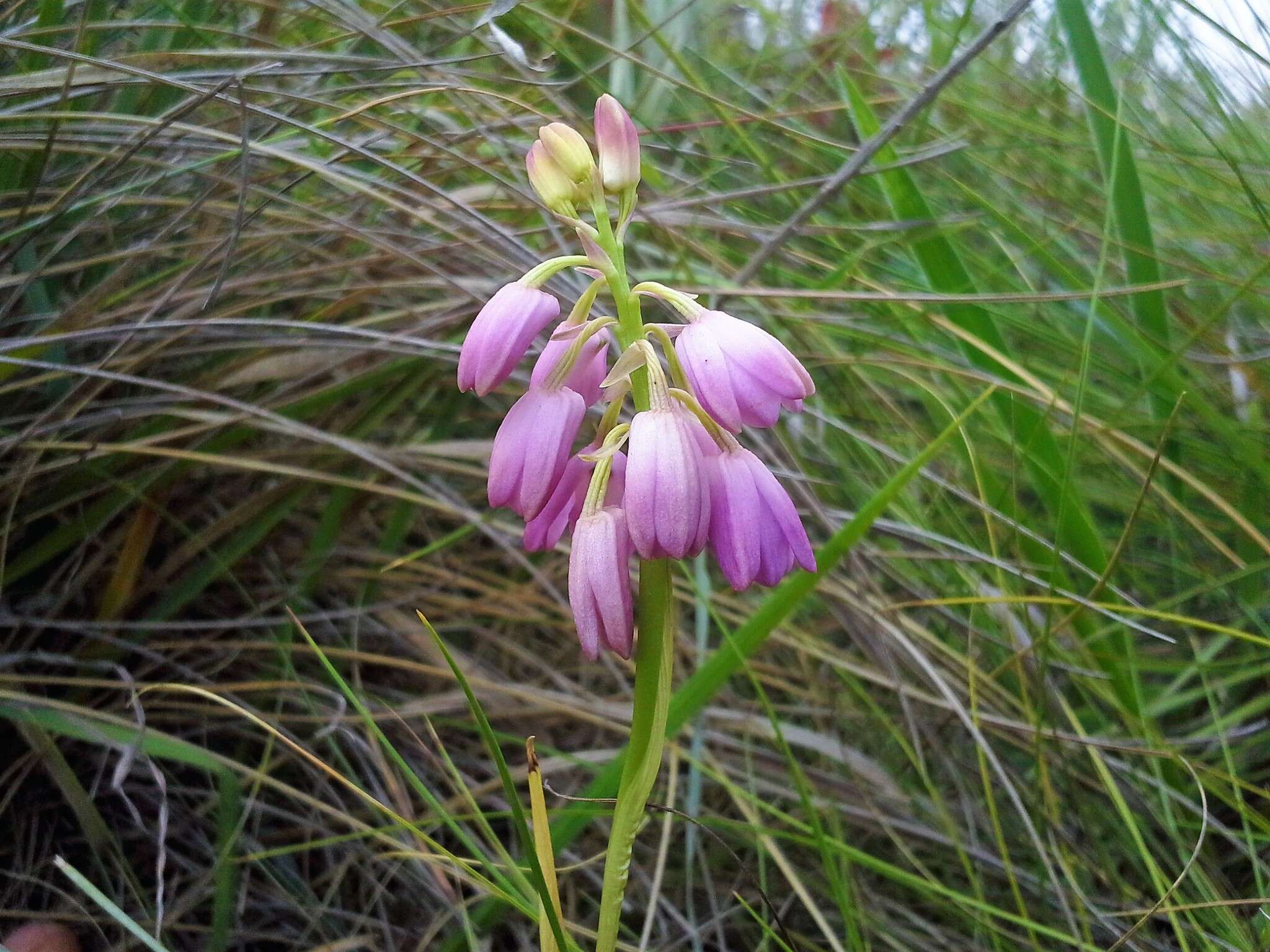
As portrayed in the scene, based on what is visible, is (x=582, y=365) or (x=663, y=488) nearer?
(x=663, y=488)

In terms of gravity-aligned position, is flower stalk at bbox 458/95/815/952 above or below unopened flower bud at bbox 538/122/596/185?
below

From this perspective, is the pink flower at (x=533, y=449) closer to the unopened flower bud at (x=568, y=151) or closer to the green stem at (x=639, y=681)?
the green stem at (x=639, y=681)

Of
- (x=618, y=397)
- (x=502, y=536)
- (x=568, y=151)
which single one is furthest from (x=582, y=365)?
(x=502, y=536)

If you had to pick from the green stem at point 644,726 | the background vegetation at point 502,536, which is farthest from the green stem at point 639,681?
the background vegetation at point 502,536

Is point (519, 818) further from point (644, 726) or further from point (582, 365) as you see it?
point (582, 365)

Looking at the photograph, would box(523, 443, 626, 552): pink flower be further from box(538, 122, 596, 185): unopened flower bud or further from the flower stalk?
box(538, 122, 596, 185): unopened flower bud

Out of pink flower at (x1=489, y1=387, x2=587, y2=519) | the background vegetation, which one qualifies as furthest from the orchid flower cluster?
the background vegetation
